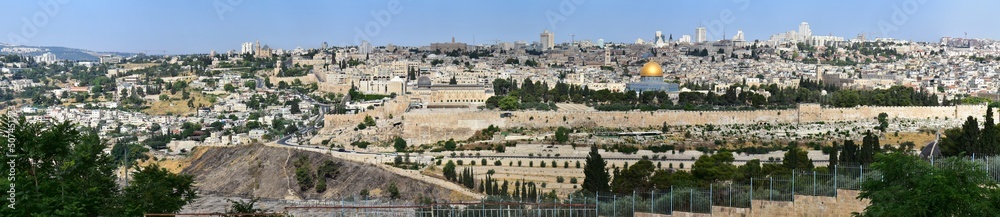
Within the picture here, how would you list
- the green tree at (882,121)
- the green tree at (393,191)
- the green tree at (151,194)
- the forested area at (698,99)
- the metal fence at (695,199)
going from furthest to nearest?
the forested area at (698,99) → the green tree at (882,121) → the green tree at (393,191) → the green tree at (151,194) → the metal fence at (695,199)

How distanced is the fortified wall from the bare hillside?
14.6ft

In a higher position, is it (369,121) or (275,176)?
(369,121)

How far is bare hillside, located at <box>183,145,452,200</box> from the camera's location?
27281 millimetres

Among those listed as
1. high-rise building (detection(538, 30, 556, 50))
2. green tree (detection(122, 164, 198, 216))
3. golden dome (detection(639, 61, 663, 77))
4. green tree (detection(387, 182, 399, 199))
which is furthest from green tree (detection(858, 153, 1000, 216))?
high-rise building (detection(538, 30, 556, 50))

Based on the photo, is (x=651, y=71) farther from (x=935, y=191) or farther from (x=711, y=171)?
(x=935, y=191)

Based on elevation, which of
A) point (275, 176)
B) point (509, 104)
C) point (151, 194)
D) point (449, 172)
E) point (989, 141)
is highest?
point (509, 104)

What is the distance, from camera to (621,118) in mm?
37625

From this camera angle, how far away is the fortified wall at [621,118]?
120 feet

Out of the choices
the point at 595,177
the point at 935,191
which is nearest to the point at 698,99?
the point at 595,177

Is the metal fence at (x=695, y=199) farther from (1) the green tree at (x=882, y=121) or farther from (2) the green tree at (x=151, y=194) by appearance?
(1) the green tree at (x=882, y=121)

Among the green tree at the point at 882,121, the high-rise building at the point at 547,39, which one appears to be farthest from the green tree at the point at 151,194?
the high-rise building at the point at 547,39

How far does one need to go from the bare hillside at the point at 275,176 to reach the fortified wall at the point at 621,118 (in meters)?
4.46

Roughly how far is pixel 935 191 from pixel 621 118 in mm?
28596

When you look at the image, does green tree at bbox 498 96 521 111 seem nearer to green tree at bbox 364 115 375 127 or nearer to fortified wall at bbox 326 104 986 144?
fortified wall at bbox 326 104 986 144
